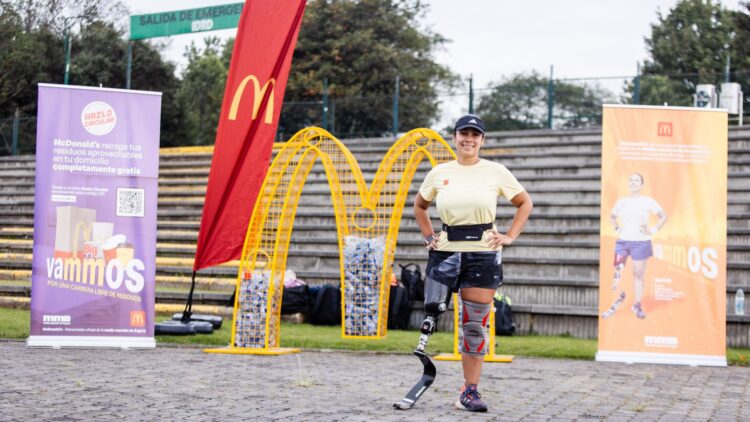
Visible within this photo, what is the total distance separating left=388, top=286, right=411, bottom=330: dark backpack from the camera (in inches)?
516

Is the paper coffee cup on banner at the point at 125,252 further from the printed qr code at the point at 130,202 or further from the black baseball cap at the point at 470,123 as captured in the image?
the black baseball cap at the point at 470,123

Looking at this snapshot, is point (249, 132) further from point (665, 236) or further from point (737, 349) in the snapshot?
point (737, 349)

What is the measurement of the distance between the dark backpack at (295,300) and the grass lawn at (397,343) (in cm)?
108

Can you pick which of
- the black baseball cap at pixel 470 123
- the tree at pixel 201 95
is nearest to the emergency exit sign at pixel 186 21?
the tree at pixel 201 95

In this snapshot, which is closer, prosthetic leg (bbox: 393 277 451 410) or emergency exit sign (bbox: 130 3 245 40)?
prosthetic leg (bbox: 393 277 451 410)

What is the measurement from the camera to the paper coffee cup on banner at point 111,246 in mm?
10031

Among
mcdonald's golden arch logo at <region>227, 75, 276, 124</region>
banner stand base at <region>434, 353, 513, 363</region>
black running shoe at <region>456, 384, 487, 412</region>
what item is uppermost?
mcdonald's golden arch logo at <region>227, 75, 276, 124</region>

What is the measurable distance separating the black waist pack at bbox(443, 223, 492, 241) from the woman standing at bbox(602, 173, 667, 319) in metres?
3.91

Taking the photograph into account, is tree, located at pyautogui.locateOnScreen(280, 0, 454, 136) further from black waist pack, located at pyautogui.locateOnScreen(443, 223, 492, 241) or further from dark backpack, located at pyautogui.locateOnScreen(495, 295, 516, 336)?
black waist pack, located at pyautogui.locateOnScreen(443, 223, 492, 241)

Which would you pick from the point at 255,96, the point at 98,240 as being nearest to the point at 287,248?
the point at 255,96

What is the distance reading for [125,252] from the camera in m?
10.1

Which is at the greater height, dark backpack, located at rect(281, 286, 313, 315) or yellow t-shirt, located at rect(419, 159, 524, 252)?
yellow t-shirt, located at rect(419, 159, 524, 252)

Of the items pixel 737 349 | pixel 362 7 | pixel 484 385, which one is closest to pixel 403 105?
pixel 362 7

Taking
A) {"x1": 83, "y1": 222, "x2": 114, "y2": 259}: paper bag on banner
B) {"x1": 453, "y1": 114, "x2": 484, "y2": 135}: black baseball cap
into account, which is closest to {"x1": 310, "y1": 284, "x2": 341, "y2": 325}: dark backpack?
{"x1": 83, "y1": 222, "x2": 114, "y2": 259}: paper bag on banner
